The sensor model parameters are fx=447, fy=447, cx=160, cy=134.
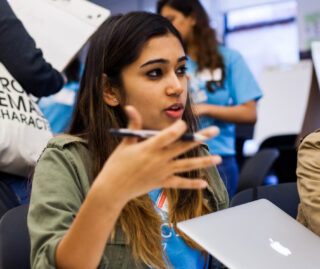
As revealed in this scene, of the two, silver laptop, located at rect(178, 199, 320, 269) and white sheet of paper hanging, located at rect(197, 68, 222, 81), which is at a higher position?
silver laptop, located at rect(178, 199, 320, 269)

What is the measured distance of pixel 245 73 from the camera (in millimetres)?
2178

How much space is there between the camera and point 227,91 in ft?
7.07

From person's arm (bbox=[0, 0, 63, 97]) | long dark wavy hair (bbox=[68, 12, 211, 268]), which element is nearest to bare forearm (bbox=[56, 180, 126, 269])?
long dark wavy hair (bbox=[68, 12, 211, 268])

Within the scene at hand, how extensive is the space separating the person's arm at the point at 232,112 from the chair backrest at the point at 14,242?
108 centimetres

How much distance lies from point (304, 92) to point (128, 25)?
13.7ft

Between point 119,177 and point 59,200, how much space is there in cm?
26

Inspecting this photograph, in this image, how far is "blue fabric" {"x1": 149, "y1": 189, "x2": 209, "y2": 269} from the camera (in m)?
0.99

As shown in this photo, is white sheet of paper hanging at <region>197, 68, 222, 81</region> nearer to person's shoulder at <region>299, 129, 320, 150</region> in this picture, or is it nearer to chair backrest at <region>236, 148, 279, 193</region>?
chair backrest at <region>236, 148, 279, 193</region>

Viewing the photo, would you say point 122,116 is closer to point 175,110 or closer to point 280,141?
point 175,110

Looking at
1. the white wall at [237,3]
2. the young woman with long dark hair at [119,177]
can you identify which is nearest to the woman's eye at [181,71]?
the young woman with long dark hair at [119,177]

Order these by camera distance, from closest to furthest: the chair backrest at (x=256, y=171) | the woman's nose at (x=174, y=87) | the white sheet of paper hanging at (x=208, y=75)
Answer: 1. the woman's nose at (x=174, y=87)
2. the chair backrest at (x=256, y=171)
3. the white sheet of paper hanging at (x=208, y=75)

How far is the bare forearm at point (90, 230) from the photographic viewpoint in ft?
2.08

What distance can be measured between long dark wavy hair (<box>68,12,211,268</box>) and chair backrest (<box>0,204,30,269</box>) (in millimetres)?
219

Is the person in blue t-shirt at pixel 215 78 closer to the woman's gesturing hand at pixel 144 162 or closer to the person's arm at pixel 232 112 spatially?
the person's arm at pixel 232 112
